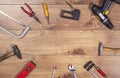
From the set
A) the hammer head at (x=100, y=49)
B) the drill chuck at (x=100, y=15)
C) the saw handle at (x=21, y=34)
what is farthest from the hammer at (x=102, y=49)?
the saw handle at (x=21, y=34)

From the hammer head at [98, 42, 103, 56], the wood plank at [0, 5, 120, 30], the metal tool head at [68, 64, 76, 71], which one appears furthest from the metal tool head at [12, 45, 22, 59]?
the hammer head at [98, 42, 103, 56]

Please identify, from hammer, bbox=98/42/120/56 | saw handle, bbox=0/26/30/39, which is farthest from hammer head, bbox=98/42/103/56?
saw handle, bbox=0/26/30/39

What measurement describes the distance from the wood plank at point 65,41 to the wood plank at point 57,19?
1.1 inches

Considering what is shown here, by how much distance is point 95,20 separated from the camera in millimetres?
1428

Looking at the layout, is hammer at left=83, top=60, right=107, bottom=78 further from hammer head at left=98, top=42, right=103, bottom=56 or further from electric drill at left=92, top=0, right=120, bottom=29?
electric drill at left=92, top=0, right=120, bottom=29

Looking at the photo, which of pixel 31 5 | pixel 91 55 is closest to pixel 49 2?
pixel 31 5

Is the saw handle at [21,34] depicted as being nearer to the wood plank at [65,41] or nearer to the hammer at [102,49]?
the wood plank at [65,41]

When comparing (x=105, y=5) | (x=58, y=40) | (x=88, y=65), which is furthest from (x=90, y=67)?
(x=105, y=5)

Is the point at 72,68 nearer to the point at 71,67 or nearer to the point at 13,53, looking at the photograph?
the point at 71,67

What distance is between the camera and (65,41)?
144 centimetres

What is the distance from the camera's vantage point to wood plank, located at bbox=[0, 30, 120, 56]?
143 centimetres

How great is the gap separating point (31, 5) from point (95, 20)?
13.9 inches

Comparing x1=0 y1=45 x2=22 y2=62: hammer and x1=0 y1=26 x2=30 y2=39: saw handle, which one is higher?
x1=0 y1=26 x2=30 y2=39: saw handle

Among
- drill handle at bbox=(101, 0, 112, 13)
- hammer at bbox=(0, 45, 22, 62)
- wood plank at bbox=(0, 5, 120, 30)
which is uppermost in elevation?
drill handle at bbox=(101, 0, 112, 13)
